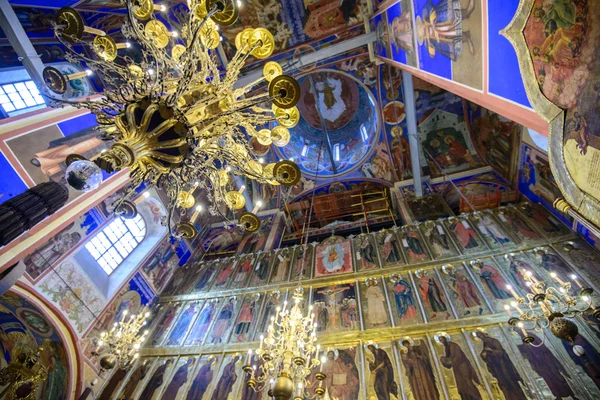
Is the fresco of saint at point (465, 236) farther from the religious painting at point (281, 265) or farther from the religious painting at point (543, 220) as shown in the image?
the religious painting at point (281, 265)

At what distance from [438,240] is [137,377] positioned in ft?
29.5

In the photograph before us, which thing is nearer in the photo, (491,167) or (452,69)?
(452,69)

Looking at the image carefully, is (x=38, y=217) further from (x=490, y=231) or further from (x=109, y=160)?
(x=490, y=231)

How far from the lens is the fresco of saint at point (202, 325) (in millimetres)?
7362

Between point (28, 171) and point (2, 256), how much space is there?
171 cm

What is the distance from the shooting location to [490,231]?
785cm

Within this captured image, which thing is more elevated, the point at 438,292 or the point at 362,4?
the point at 362,4

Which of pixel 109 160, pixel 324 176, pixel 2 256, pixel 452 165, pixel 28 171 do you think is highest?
pixel 324 176

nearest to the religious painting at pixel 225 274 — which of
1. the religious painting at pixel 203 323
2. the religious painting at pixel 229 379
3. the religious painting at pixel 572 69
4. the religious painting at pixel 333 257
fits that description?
the religious painting at pixel 203 323

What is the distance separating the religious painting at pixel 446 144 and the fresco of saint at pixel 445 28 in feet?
22.5

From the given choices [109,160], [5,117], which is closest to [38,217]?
[109,160]

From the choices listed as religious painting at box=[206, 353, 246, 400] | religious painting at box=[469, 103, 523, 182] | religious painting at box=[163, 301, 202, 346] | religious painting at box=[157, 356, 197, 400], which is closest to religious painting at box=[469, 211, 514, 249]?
religious painting at box=[469, 103, 523, 182]

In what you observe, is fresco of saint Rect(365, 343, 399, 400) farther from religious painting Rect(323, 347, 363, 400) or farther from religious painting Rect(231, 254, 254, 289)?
religious painting Rect(231, 254, 254, 289)

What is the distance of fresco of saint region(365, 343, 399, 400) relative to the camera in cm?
504
